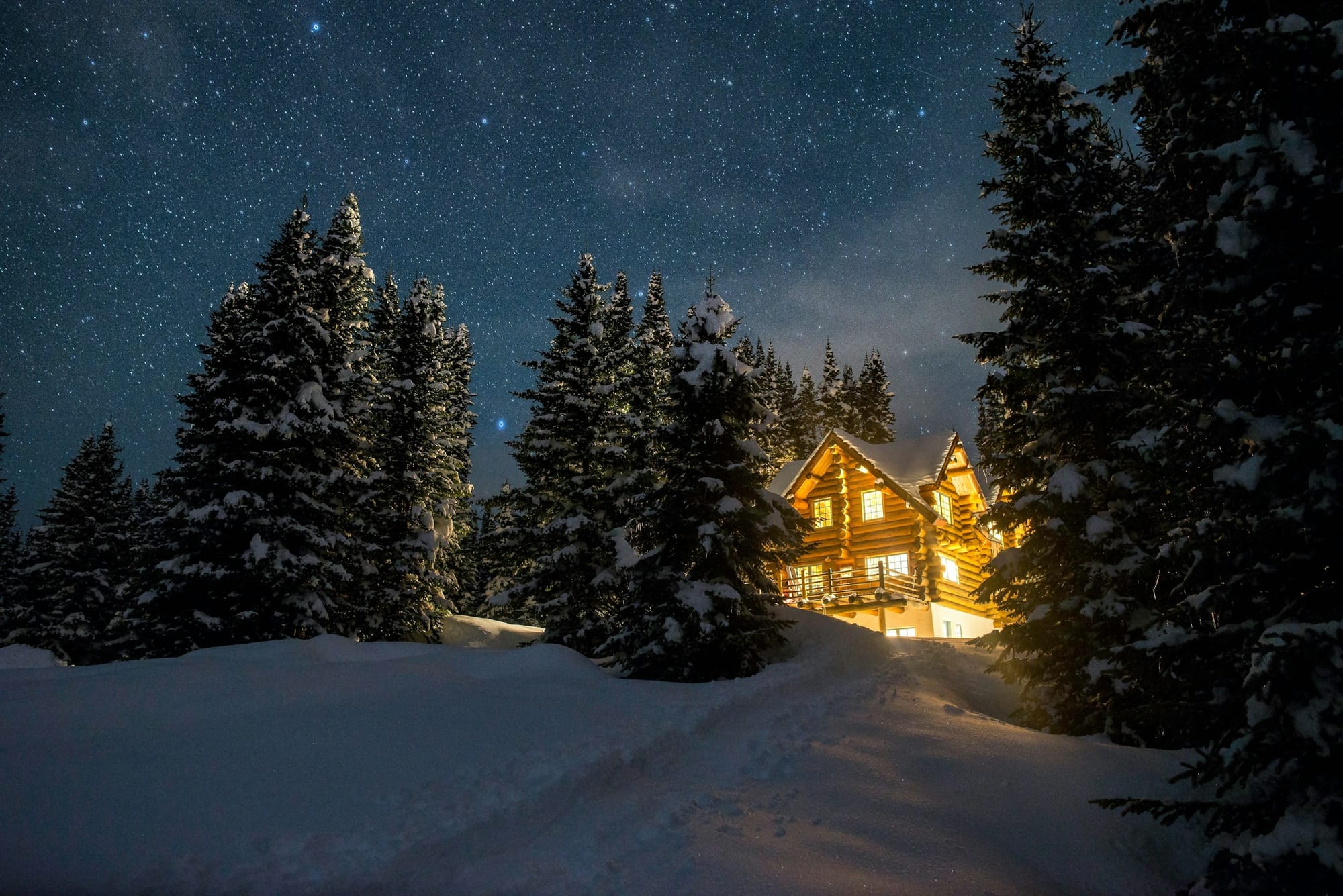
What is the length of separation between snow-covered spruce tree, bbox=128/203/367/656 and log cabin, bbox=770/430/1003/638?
1786cm

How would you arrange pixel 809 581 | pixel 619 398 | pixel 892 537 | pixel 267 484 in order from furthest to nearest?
pixel 809 581
pixel 892 537
pixel 619 398
pixel 267 484

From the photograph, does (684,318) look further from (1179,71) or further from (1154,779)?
(1154,779)

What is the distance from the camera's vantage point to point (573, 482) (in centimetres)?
2172

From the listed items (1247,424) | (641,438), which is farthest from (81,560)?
(1247,424)

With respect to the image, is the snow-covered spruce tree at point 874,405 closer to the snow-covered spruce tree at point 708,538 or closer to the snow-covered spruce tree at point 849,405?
the snow-covered spruce tree at point 849,405

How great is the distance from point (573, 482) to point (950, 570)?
20.8 meters

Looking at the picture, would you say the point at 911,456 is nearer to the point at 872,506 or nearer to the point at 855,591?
the point at 872,506

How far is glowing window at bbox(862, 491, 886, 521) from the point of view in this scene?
31375 millimetres

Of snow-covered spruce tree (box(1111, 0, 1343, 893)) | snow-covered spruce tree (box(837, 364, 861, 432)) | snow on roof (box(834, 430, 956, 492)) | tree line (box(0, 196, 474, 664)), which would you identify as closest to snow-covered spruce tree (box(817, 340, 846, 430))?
snow-covered spruce tree (box(837, 364, 861, 432))

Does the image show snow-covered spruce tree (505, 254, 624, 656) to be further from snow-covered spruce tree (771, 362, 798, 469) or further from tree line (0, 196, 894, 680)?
snow-covered spruce tree (771, 362, 798, 469)

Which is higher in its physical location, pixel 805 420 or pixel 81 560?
pixel 805 420

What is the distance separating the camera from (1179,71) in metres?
6.89

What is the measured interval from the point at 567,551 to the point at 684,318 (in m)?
8.37

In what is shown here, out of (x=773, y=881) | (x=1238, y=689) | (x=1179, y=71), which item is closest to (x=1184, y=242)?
(x=1179, y=71)
